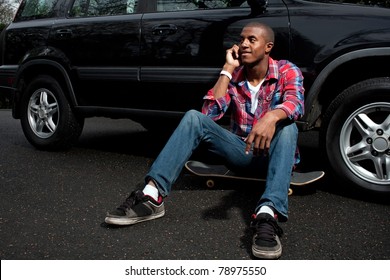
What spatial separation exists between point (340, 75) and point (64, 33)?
257 centimetres

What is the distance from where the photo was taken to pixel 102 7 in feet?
16.2

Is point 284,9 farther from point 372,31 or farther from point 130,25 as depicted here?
point 130,25

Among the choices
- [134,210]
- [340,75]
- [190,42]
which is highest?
[190,42]

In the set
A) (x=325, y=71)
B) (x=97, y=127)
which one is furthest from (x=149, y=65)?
(x=97, y=127)

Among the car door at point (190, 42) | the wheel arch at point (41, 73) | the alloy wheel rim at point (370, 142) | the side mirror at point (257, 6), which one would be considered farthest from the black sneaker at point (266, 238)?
the wheel arch at point (41, 73)

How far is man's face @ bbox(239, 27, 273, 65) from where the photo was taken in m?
3.34

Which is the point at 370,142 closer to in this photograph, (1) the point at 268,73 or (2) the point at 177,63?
(1) the point at 268,73

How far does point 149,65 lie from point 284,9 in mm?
1211

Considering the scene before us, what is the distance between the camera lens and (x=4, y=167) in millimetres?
4742

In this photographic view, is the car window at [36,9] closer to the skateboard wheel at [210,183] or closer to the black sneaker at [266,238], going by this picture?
the skateboard wheel at [210,183]

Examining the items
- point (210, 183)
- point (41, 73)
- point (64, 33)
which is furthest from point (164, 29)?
point (41, 73)

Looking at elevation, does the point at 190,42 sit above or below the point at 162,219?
above

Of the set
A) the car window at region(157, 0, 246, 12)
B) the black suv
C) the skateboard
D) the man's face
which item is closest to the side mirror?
the black suv

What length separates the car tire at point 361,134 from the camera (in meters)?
3.53
